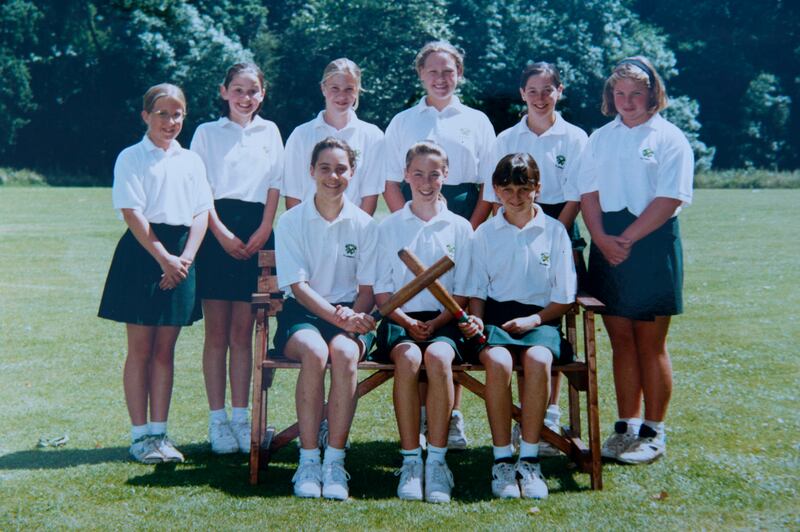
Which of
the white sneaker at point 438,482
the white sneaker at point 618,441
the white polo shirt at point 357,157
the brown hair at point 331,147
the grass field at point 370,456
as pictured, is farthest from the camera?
the white polo shirt at point 357,157

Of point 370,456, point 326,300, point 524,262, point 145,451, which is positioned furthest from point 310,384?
point 524,262

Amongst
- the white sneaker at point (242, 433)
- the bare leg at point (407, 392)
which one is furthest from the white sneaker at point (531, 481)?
the white sneaker at point (242, 433)

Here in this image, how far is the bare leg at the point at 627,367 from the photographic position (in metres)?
5.89

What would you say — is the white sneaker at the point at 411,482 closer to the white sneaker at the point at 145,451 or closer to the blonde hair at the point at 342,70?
the white sneaker at the point at 145,451

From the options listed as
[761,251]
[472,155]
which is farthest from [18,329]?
[761,251]

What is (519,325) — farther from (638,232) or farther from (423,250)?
(638,232)

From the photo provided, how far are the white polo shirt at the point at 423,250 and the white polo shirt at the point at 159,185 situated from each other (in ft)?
3.64

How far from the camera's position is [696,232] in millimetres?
20844

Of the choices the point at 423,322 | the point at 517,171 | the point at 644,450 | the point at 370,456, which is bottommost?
the point at 370,456

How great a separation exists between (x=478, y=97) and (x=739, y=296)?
28.5m

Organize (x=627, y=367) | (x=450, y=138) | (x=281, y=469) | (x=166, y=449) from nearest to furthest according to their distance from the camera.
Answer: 1. (x=281, y=469)
2. (x=166, y=449)
3. (x=627, y=367)
4. (x=450, y=138)

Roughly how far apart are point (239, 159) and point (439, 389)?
74.7 inches

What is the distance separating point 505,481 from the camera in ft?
16.8

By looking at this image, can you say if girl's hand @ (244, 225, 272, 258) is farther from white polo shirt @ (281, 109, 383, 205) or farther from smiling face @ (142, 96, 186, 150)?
smiling face @ (142, 96, 186, 150)
